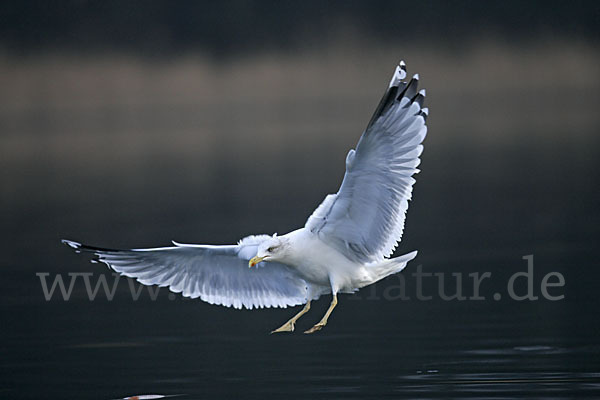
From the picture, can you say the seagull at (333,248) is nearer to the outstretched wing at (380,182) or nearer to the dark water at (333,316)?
the outstretched wing at (380,182)

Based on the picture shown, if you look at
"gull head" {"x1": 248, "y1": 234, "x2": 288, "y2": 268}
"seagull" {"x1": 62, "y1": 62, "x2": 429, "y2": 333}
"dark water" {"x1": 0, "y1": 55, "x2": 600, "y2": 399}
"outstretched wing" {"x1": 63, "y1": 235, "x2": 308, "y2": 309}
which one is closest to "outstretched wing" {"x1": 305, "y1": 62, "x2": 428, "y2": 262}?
"seagull" {"x1": 62, "y1": 62, "x2": 429, "y2": 333}

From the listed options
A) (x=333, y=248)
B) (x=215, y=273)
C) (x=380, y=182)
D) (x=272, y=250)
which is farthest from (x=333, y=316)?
(x=380, y=182)

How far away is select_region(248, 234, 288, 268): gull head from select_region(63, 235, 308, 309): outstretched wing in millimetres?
437

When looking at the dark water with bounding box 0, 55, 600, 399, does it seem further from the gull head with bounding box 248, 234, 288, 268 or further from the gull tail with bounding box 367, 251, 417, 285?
the gull head with bounding box 248, 234, 288, 268

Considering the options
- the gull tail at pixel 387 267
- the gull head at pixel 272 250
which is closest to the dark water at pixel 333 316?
the gull tail at pixel 387 267

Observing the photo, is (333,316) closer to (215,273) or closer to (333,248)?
(215,273)

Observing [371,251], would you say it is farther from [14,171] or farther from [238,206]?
[14,171]

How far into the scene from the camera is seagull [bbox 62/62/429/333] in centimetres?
870

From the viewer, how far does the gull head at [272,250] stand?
29.8 feet

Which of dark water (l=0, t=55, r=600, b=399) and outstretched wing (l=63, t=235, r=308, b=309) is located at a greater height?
outstretched wing (l=63, t=235, r=308, b=309)

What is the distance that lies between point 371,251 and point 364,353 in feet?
3.74

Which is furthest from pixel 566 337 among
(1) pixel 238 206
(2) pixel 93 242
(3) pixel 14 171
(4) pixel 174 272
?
(3) pixel 14 171

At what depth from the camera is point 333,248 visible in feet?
30.6

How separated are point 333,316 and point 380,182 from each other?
10.2ft
